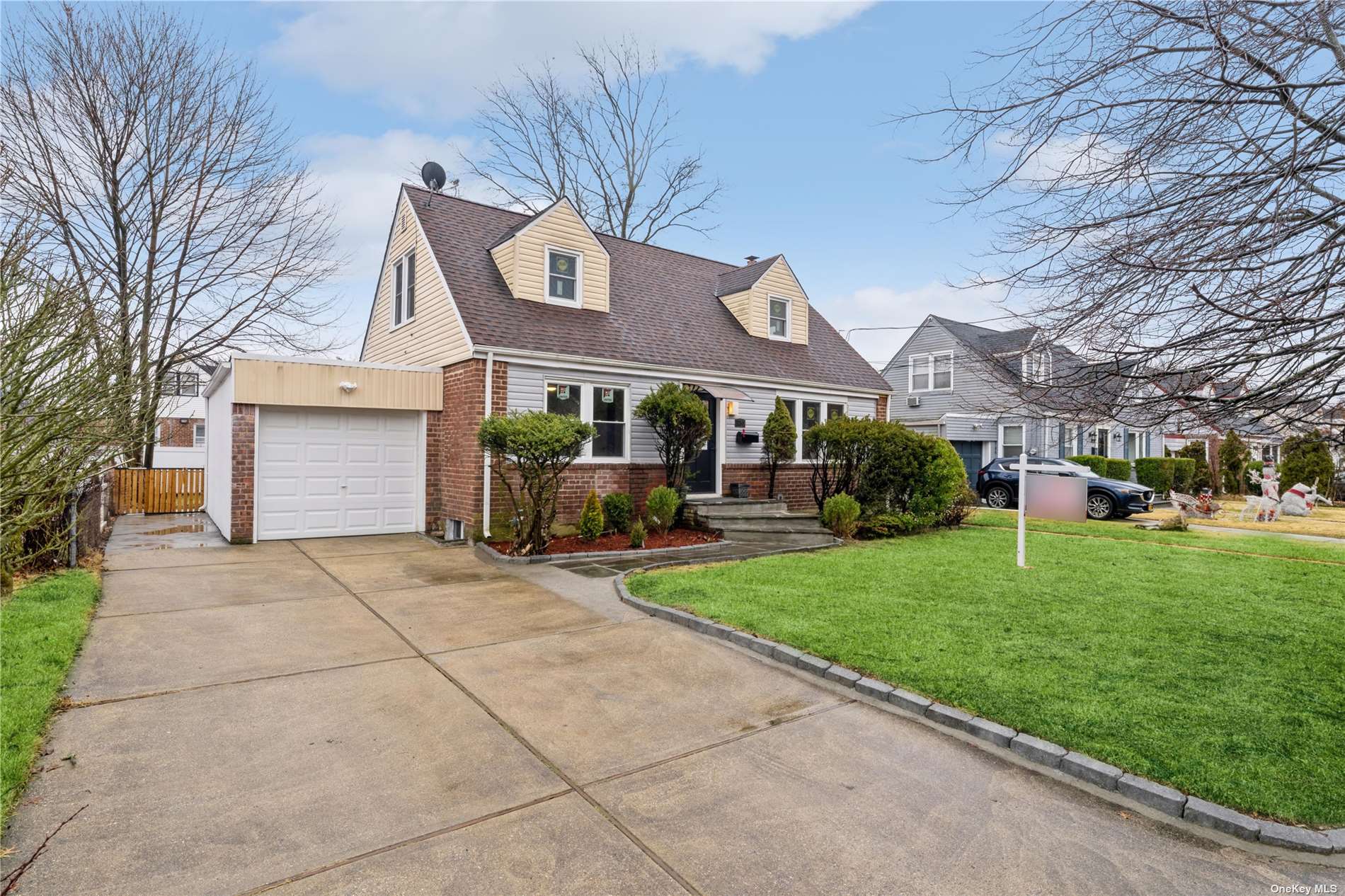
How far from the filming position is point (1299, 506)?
1708 cm

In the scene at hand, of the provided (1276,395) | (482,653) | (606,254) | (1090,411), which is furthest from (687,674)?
(606,254)

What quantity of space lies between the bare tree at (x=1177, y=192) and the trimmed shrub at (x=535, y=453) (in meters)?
6.20

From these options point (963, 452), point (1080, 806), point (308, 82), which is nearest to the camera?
point (1080, 806)

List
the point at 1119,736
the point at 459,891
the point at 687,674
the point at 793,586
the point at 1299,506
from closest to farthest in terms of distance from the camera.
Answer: the point at 459,891, the point at 1119,736, the point at 687,674, the point at 793,586, the point at 1299,506

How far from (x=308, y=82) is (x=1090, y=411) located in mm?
15151

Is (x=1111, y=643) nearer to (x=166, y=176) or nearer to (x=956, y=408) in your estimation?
(x=956, y=408)

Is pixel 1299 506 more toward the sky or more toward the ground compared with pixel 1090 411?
more toward the ground

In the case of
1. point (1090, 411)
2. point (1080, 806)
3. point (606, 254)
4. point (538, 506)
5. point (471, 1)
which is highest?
point (471, 1)

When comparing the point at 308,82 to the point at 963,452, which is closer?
the point at 308,82

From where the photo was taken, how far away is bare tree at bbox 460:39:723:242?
2484 cm

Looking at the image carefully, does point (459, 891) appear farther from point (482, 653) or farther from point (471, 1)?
point (471, 1)

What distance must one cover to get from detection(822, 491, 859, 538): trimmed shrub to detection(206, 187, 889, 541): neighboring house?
8.25 feet

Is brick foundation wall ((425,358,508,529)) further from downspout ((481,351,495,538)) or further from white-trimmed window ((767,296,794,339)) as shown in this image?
white-trimmed window ((767,296,794,339))

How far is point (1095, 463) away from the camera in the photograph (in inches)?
862
